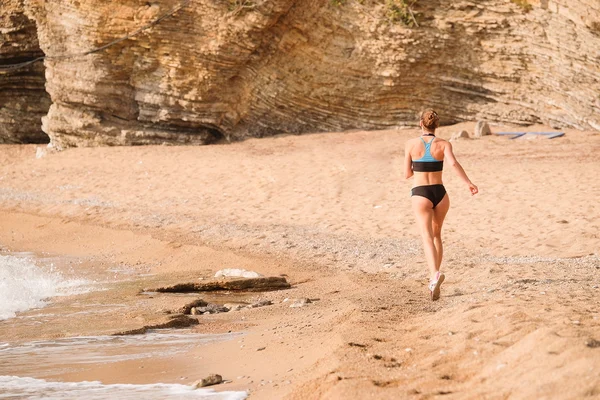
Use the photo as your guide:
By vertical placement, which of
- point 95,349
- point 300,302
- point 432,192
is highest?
point 432,192

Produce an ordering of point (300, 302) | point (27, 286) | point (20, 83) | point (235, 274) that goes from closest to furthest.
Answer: point (300, 302) → point (235, 274) → point (27, 286) → point (20, 83)

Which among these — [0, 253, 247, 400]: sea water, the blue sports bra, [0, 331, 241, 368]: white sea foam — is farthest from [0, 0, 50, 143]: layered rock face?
the blue sports bra

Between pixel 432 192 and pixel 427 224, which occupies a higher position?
pixel 432 192

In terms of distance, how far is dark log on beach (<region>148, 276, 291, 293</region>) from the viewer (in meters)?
8.27

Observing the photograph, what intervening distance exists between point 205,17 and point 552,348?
1589cm

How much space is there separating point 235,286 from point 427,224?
7.92 feet

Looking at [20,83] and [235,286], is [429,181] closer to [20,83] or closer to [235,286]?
[235,286]

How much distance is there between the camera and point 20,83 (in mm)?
22953

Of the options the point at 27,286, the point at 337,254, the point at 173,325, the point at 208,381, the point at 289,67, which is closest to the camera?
the point at 208,381

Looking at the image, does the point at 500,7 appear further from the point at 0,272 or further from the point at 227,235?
the point at 0,272

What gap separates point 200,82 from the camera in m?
19.5

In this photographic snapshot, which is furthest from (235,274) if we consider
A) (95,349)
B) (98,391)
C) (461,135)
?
(461,135)

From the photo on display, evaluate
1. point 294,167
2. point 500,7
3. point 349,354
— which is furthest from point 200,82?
point 349,354

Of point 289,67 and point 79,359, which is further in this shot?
point 289,67
